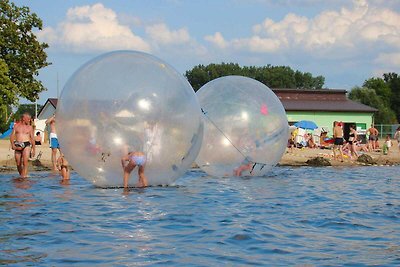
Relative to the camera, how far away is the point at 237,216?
33.5 ft

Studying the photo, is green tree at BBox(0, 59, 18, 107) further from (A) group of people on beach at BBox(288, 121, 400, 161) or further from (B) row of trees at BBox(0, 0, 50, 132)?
(A) group of people on beach at BBox(288, 121, 400, 161)

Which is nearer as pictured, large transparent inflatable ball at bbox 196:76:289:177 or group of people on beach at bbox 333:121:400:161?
large transparent inflatable ball at bbox 196:76:289:177

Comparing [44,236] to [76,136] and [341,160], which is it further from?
[341,160]

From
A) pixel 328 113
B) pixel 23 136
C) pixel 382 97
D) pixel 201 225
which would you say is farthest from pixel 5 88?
pixel 382 97

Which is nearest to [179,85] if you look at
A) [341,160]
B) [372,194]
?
[372,194]

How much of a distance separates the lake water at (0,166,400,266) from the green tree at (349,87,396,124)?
61.7 m

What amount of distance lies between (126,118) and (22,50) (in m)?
27.8

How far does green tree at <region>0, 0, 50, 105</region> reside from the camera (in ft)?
122

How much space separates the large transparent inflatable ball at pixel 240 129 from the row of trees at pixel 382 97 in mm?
60736

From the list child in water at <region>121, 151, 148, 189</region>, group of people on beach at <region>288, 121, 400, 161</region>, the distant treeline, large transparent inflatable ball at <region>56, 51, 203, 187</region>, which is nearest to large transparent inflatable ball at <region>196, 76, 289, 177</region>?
large transparent inflatable ball at <region>56, 51, 203, 187</region>

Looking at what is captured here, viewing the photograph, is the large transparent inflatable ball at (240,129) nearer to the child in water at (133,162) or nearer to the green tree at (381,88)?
the child in water at (133,162)

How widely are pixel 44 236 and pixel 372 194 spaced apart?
7.58 meters

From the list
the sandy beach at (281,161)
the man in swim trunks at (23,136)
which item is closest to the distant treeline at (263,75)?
the sandy beach at (281,161)

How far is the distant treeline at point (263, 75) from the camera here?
98.3m
